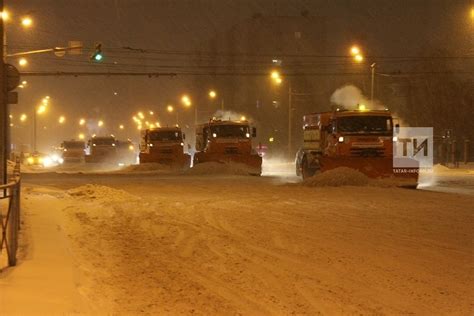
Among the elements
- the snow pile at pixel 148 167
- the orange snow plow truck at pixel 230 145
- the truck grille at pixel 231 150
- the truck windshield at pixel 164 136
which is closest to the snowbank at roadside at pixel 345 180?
the orange snow plow truck at pixel 230 145

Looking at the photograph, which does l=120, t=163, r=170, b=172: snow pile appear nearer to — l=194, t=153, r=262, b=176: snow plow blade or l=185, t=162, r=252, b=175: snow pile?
l=185, t=162, r=252, b=175: snow pile

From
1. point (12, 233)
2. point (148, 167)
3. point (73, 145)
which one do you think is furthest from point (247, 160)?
point (73, 145)

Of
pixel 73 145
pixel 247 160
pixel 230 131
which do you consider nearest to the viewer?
pixel 247 160

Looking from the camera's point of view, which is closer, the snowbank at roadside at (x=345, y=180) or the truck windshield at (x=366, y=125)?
the snowbank at roadside at (x=345, y=180)

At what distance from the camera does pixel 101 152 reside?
60.2 metres

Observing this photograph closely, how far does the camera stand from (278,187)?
27.2 meters

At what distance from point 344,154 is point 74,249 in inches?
707

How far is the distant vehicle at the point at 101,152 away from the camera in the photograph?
197 feet

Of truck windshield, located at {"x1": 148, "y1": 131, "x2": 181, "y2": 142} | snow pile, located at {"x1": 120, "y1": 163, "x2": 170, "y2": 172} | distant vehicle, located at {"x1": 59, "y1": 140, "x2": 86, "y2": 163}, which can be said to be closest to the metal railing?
snow pile, located at {"x1": 120, "y1": 163, "x2": 170, "y2": 172}

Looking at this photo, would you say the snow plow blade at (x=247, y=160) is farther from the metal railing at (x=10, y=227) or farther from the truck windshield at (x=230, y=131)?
the metal railing at (x=10, y=227)

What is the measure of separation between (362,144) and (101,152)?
35.6 metres

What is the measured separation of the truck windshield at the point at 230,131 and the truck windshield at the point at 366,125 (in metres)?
11.0

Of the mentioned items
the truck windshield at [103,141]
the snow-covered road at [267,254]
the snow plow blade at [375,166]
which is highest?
the truck windshield at [103,141]

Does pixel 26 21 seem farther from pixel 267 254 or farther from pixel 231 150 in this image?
pixel 267 254
